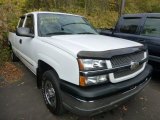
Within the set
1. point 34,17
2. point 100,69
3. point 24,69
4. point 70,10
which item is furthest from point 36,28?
point 70,10

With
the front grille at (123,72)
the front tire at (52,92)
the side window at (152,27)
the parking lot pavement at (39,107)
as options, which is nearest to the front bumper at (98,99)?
the front grille at (123,72)

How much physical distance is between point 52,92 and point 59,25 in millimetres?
1507

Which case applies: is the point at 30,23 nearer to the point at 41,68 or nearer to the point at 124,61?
the point at 41,68

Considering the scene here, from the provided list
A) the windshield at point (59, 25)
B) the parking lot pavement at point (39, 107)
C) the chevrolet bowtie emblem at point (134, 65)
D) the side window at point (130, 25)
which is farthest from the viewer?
the side window at point (130, 25)

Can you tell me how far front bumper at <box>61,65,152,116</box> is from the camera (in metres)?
2.73

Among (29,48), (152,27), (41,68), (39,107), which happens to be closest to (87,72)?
(41,68)

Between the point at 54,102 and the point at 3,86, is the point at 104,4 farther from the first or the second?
the point at 54,102

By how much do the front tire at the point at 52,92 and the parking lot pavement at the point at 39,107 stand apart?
183 millimetres

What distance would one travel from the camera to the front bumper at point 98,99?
2734 millimetres

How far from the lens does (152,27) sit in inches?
207

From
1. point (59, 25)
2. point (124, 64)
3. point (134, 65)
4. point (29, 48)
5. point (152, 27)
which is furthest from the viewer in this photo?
point (152, 27)

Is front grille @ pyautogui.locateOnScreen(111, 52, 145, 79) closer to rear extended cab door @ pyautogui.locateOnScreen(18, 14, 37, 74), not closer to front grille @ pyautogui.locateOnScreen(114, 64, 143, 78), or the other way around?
front grille @ pyautogui.locateOnScreen(114, 64, 143, 78)

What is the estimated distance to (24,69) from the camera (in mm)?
6320

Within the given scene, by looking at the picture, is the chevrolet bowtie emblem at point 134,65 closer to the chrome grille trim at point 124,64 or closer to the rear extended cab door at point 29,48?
the chrome grille trim at point 124,64
